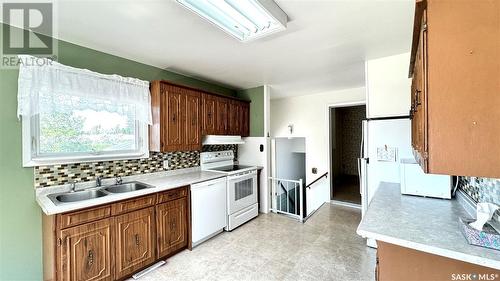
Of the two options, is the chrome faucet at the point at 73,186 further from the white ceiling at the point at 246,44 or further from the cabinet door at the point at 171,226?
the white ceiling at the point at 246,44

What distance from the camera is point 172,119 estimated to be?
9.22 feet

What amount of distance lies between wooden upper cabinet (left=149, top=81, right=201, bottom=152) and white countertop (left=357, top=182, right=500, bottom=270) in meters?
2.37

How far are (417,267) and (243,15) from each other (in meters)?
2.14

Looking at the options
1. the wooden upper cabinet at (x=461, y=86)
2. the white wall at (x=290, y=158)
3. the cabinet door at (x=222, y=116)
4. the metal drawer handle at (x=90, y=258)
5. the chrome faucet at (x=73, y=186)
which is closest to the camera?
the wooden upper cabinet at (x=461, y=86)

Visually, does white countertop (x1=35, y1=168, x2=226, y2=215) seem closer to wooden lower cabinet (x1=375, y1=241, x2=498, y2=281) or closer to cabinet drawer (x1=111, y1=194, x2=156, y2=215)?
cabinet drawer (x1=111, y1=194, x2=156, y2=215)

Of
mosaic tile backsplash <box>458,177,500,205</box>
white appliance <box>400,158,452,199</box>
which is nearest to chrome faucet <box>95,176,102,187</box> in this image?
white appliance <box>400,158,452,199</box>

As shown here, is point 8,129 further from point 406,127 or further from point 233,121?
point 406,127

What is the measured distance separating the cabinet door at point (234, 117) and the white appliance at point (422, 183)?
2.56m

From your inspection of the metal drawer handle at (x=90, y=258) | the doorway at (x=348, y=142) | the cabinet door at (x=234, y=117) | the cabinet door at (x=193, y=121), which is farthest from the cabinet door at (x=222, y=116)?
the doorway at (x=348, y=142)

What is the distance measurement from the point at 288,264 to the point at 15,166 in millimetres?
2851

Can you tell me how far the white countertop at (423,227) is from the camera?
1.06 m

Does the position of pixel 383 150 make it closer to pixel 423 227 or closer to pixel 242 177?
pixel 423 227

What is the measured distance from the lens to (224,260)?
7.96 ft

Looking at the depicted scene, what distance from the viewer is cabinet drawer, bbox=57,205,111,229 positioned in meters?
1.72
